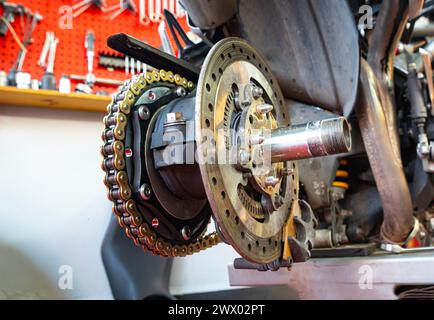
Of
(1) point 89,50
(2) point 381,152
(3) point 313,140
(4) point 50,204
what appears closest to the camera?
(3) point 313,140

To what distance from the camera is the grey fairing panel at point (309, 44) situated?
36.4 inches

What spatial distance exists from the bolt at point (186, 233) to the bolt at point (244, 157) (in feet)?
0.67

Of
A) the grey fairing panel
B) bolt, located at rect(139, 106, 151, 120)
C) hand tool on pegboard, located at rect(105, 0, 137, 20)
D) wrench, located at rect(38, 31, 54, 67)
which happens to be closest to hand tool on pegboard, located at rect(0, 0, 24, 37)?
wrench, located at rect(38, 31, 54, 67)

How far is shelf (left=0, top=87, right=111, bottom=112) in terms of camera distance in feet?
4.57

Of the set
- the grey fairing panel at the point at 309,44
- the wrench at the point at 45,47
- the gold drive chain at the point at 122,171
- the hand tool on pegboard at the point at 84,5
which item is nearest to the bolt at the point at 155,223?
the gold drive chain at the point at 122,171

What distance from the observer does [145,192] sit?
684mm

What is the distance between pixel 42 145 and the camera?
1592mm

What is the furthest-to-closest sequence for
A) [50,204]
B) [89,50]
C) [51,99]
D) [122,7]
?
1. [122,7]
2. [89,50]
3. [50,204]
4. [51,99]

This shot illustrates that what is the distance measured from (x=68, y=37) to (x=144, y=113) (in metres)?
→ 1.18

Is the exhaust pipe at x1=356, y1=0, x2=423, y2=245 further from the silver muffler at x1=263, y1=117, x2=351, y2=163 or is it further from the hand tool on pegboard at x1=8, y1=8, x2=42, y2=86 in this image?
the hand tool on pegboard at x1=8, y1=8, x2=42, y2=86

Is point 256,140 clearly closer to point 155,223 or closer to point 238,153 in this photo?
point 238,153

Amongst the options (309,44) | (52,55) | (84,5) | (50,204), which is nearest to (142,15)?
(84,5)

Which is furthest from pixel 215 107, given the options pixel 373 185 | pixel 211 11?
pixel 373 185

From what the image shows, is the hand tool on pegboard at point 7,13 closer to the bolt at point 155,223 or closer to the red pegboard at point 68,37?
the red pegboard at point 68,37
